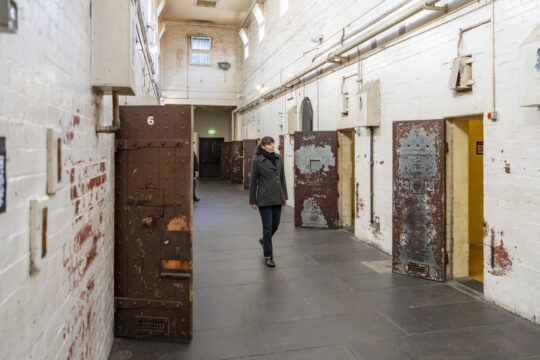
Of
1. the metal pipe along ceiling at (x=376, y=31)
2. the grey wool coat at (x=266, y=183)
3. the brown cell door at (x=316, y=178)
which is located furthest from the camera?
the brown cell door at (x=316, y=178)

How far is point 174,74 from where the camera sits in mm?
19172

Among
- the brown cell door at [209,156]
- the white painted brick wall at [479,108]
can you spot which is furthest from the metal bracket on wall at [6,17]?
the brown cell door at [209,156]

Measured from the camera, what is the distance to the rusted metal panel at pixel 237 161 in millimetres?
18172

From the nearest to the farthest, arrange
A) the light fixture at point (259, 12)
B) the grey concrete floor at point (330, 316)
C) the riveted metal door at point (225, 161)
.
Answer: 1. the grey concrete floor at point (330, 316)
2. the light fixture at point (259, 12)
3. the riveted metal door at point (225, 161)

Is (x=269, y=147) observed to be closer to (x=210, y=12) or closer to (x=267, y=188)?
(x=267, y=188)

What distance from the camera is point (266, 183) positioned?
551 cm

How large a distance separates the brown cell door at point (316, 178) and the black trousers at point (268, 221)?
2.61 m

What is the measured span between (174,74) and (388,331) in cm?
1763

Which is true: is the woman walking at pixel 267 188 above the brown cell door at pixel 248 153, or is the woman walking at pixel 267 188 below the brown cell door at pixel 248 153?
below

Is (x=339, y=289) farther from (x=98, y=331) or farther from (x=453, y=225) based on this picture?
(x=98, y=331)

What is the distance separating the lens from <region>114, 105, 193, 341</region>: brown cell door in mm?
3418

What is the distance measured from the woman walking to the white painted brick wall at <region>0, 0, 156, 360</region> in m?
2.63

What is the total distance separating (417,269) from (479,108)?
81.8 inches

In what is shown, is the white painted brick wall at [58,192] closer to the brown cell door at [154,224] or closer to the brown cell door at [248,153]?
the brown cell door at [154,224]
